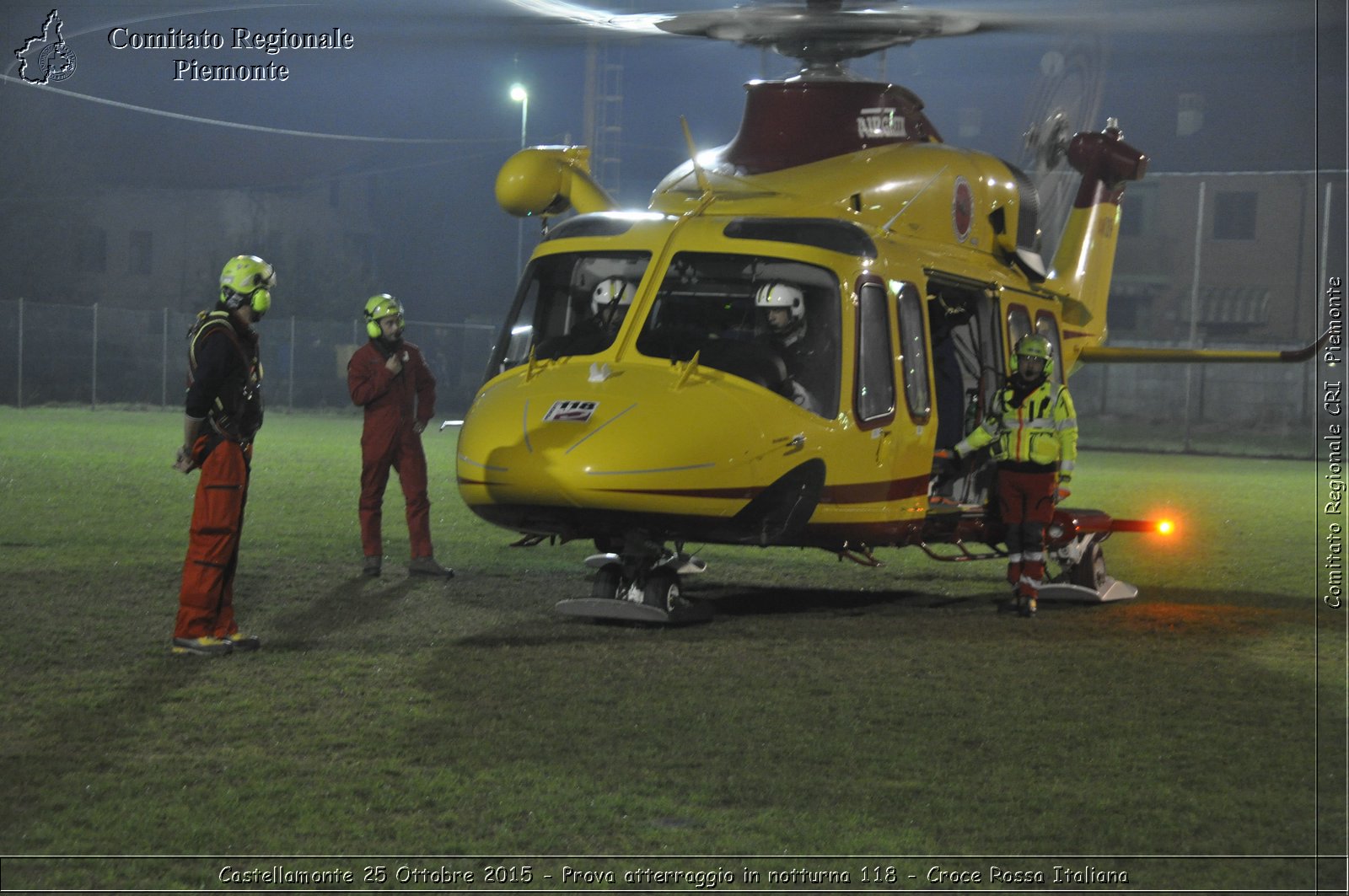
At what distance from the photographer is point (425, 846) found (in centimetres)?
492

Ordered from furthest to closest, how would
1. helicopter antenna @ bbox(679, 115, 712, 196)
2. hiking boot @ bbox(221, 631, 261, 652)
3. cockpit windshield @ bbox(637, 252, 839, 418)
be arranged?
helicopter antenna @ bbox(679, 115, 712, 196), cockpit windshield @ bbox(637, 252, 839, 418), hiking boot @ bbox(221, 631, 261, 652)

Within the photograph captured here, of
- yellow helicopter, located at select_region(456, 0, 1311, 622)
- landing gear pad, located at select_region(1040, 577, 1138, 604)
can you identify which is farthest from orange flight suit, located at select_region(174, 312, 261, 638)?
landing gear pad, located at select_region(1040, 577, 1138, 604)

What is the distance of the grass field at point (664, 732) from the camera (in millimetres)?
4949

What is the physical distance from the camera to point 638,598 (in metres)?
8.88

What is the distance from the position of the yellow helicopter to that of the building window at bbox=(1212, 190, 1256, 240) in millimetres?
30640

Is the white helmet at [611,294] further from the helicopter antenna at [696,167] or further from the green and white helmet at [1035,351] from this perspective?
the green and white helmet at [1035,351]

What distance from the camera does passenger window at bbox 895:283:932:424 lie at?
9109 millimetres

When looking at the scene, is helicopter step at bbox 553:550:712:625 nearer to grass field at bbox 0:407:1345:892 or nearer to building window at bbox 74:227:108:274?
grass field at bbox 0:407:1345:892

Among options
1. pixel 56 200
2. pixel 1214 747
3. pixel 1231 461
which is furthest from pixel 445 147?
pixel 1214 747

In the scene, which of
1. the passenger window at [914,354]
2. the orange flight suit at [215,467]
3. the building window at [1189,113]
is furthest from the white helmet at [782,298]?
the building window at [1189,113]

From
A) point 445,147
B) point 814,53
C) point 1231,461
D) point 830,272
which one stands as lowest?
point 1231,461

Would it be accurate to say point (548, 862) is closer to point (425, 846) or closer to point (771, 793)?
point (425, 846)

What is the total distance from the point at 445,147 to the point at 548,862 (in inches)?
1919

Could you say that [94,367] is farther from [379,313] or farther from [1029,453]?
[1029,453]
